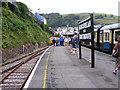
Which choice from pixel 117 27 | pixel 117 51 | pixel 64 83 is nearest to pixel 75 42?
pixel 117 27

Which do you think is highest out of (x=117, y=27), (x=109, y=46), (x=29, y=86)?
(x=117, y=27)

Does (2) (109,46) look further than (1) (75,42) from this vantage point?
No

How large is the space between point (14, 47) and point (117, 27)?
9668mm

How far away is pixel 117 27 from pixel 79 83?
9983mm

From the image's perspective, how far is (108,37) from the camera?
682 inches

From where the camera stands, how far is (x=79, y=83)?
22.2ft

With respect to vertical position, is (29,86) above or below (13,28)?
below

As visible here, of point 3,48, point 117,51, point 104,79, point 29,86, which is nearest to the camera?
point 29,86

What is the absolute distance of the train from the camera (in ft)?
51.5

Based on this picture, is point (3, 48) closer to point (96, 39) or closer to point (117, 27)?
point (117, 27)

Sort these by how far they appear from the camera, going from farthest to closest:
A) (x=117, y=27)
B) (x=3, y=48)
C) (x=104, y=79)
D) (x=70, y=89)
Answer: (x=117, y=27), (x=3, y=48), (x=104, y=79), (x=70, y=89)

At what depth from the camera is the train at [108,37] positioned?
51.5ft

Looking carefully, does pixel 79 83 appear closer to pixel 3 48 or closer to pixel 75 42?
pixel 3 48

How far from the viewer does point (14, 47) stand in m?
16.7
